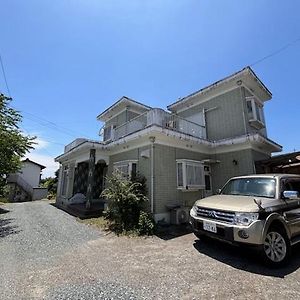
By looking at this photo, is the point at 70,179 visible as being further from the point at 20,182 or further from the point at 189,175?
the point at 20,182

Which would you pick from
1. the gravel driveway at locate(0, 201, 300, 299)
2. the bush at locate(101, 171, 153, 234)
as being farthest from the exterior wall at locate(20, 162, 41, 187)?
the gravel driveway at locate(0, 201, 300, 299)

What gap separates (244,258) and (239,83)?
28.9 feet

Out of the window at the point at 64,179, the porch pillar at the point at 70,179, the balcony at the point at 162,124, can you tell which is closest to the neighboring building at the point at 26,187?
the window at the point at 64,179

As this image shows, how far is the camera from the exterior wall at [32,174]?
30.9 m

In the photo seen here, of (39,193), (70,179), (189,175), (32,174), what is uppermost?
(32,174)

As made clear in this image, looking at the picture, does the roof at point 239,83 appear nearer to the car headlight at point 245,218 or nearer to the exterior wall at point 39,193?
the car headlight at point 245,218

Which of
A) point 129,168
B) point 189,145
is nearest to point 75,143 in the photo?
point 129,168

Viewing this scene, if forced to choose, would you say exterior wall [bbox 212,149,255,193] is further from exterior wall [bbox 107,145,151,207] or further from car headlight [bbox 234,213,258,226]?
car headlight [bbox 234,213,258,226]

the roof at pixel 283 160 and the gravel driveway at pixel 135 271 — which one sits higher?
the roof at pixel 283 160

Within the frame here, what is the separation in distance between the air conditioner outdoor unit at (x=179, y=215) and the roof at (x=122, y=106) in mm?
7886

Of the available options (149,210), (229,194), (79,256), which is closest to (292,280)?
(229,194)

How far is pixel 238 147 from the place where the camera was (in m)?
9.78

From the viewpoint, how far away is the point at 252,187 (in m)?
5.18

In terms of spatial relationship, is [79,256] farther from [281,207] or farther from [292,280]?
[281,207]
